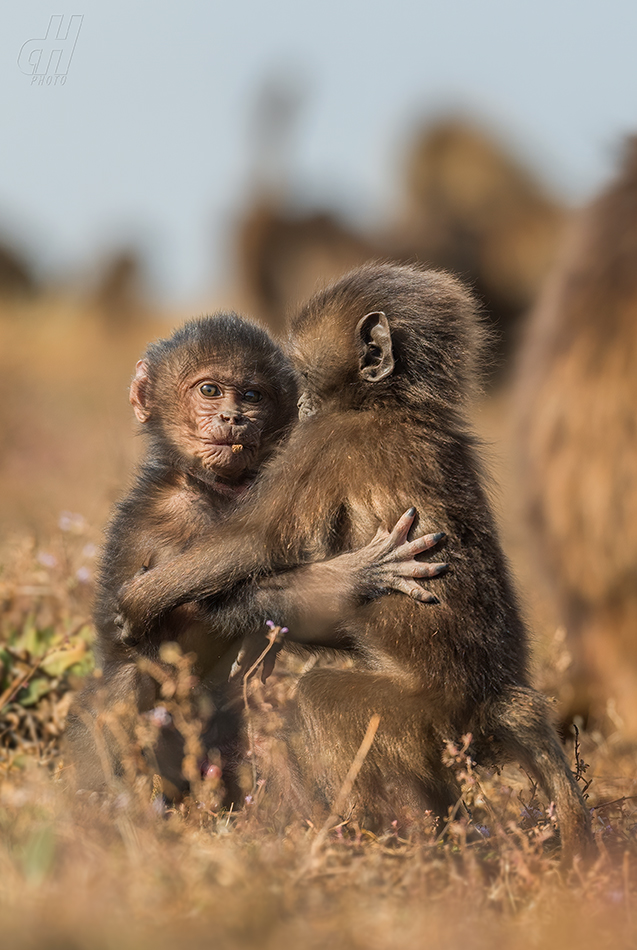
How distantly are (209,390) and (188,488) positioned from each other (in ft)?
1.12

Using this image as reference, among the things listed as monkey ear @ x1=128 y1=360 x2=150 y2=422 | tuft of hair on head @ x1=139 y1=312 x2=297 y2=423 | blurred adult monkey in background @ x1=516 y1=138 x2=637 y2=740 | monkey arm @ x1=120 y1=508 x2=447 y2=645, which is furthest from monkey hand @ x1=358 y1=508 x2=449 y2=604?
blurred adult monkey in background @ x1=516 y1=138 x2=637 y2=740

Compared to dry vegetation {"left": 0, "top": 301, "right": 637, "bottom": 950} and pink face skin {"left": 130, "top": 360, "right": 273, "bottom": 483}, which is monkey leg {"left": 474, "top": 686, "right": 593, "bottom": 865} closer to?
dry vegetation {"left": 0, "top": 301, "right": 637, "bottom": 950}

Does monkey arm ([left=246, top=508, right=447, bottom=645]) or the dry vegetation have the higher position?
monkey arm ([left=246, top=508, right=447, bottom=645])

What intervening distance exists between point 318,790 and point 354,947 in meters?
1.04

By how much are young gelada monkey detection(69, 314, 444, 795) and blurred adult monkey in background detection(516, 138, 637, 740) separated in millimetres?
2197

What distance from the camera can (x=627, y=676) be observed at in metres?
5.42

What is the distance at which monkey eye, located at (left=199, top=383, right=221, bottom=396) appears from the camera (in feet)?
11.8

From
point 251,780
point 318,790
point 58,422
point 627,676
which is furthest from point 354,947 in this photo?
point 58,422

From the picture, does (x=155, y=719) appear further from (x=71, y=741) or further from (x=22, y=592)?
(x=22, y=592)

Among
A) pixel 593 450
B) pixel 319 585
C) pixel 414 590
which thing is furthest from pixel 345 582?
pixel 593 450

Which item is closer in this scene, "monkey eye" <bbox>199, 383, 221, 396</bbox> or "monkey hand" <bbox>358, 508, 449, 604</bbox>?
"monkey hand" <bbox>358, 508, 449, 604</bbox>

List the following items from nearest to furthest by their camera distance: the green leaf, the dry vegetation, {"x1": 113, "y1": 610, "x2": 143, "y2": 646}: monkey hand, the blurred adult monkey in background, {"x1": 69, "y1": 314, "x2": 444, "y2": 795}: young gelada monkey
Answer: the dry vegetation
{"x1": 113, "y1": 610, "x2": 143, "y2": 646}: monkey hand
{"x1": 69, "y1": 314, "x2": 444, "y2": 795}: young gelada monkey
the green leaf
the blurred adult monkey in background

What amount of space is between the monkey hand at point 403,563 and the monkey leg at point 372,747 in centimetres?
27

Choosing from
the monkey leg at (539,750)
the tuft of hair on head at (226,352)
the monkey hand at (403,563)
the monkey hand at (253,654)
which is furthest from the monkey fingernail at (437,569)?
the tuft of hair on head at (226,352)
